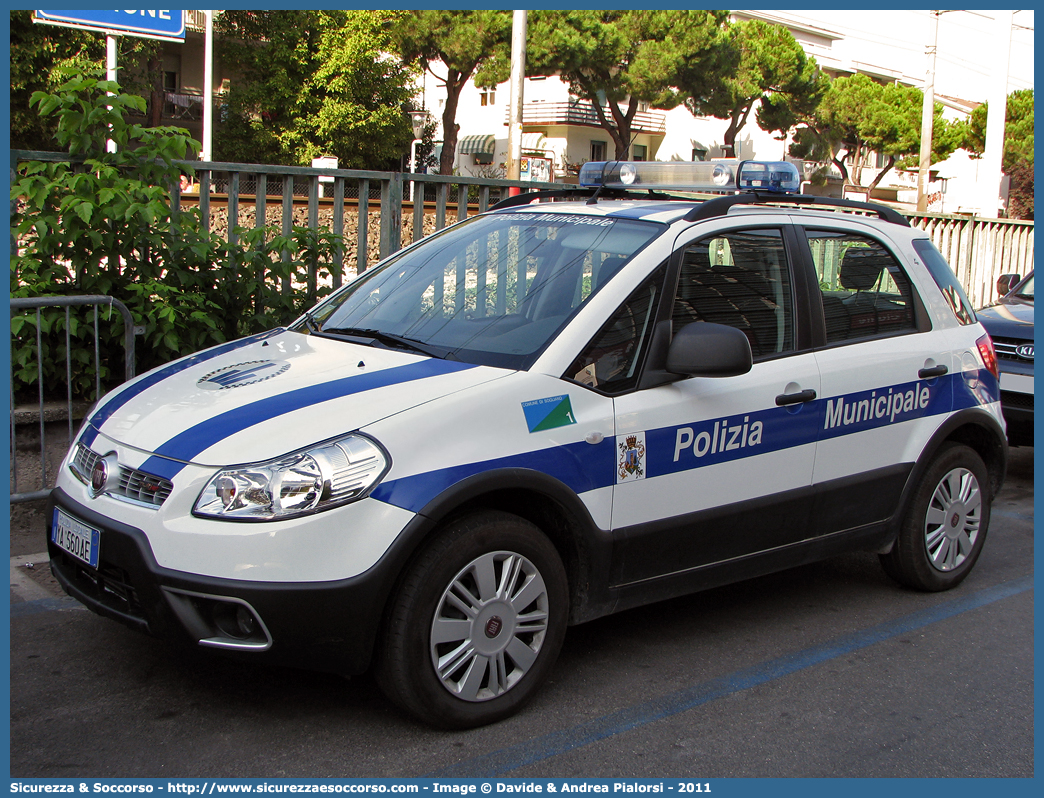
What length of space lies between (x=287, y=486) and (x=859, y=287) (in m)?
2.76

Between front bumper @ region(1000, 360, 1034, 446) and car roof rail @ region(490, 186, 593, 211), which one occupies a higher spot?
car roof rail @ region(490, 186, 593, 211)

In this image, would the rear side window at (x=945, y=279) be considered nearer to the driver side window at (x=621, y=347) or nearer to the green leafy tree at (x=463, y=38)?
the driver side window at (x=621, y=347)

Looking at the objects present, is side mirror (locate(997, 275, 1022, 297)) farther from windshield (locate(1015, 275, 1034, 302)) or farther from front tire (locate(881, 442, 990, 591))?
front tire (locate(881, 442, 990, 591))

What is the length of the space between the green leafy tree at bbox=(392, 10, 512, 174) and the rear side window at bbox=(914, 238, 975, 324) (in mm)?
31798

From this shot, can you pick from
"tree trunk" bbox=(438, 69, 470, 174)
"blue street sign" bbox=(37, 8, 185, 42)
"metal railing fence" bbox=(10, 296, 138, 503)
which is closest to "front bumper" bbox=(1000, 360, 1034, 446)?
"metal railing fence" bbox=(10, 296, 138, 503)

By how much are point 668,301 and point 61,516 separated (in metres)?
2.28

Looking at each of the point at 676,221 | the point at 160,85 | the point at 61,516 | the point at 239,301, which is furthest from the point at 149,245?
the point at 160,85

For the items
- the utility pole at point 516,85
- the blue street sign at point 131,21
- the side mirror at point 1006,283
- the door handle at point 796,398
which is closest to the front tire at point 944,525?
the door handle at point 796,398

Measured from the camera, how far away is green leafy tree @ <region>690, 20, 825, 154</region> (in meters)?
43.3

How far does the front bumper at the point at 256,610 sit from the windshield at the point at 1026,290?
298 inches

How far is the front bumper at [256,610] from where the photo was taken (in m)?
3.05

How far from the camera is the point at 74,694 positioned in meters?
3.60

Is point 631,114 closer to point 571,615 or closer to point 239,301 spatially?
point 239,301

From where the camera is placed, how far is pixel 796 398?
415 centimetres
